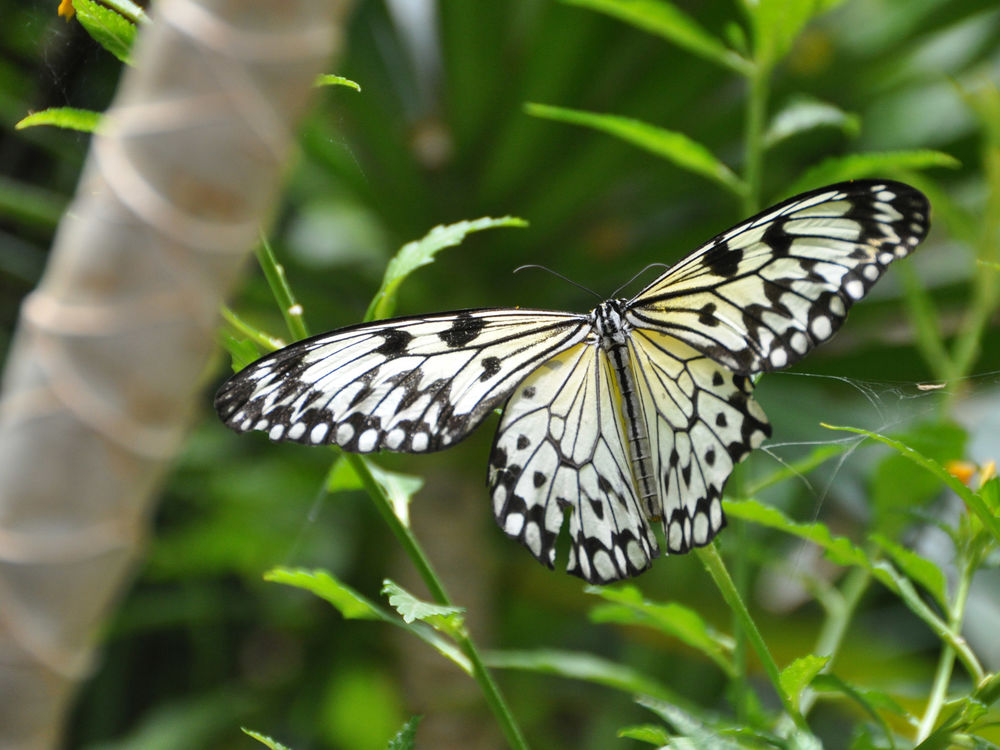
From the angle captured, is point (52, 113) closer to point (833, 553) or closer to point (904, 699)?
point (833, 553)

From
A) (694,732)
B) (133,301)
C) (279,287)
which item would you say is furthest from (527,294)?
(133,301)

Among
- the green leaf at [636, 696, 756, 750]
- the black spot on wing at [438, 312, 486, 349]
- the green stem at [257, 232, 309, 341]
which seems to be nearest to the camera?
the green leaf at [636, 696, 756, 750]

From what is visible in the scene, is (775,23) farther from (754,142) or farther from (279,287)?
(279,287)

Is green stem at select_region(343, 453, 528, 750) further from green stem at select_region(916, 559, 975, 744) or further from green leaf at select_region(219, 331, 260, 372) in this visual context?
green stem at select_region(916, 559, 975, 744)

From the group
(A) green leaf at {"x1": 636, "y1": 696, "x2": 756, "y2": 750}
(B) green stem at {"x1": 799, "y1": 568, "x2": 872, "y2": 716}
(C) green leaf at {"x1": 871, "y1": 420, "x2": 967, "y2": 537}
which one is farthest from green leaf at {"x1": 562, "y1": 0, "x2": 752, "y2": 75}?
(A) green leaf at {"x1": 636, "y1": 696, "x2": 756, "y2": 750}

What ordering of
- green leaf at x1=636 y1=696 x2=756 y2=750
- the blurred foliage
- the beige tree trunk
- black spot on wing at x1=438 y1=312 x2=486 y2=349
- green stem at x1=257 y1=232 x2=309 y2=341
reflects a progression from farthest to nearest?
the blurred foliage < black spot on wing at x1=438 y1=312 x2=486 y2=349 < green stem at x1=257 y1=232 x2=309 y2=341 < green leaf at x1=636 y1=696 x2=756 y2=750 < the beige tree trunk

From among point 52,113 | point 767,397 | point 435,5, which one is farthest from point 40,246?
point 52,113
